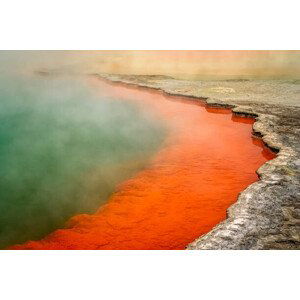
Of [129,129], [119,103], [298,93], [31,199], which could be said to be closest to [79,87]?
[119,103]

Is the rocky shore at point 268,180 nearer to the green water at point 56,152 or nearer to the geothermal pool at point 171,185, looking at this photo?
the geothermal pool at point 171,185

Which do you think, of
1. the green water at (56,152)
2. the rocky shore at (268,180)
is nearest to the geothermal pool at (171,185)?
the green water at (56,152)

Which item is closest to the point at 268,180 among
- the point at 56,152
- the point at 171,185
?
the point at 171,185

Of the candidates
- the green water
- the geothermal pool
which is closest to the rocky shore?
the geothermal pool

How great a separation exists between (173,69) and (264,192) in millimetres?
3986

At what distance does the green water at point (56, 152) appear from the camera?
3.70 m

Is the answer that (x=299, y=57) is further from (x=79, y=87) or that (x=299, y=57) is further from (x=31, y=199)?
(x=31, y=199)

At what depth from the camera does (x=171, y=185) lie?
14.1 ft

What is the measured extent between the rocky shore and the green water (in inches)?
60.0

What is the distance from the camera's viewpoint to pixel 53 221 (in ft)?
11.9

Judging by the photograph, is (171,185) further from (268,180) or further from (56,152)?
(56,152)

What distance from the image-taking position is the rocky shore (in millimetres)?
3047

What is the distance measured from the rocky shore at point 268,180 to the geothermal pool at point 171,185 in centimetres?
25

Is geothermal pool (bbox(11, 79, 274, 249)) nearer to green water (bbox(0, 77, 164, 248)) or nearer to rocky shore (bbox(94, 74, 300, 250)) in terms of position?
green water (bbox(0, 77, 164, 248))
